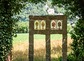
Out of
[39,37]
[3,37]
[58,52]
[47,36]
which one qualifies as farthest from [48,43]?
[39,37]

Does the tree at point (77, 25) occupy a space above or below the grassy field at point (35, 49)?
above

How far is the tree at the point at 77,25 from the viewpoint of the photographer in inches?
356

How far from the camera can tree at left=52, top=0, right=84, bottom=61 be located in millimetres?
9031

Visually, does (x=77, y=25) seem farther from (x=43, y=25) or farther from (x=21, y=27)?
(x=21, y=27)

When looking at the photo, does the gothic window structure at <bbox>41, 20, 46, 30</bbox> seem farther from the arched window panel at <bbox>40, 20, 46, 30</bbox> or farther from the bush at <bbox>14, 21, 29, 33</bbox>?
the bush at <bbox>14, 21, 29, 33</bbox>

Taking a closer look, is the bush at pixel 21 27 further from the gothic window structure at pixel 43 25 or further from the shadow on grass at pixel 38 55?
the shadow on grass at pixel 38 55

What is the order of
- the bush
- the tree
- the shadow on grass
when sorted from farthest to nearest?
the shadow on grass, the tree, the bush

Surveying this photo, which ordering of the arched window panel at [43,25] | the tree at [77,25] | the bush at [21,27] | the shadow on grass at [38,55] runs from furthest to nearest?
the shadow on grass at [38,55] < the tree at [77,25] < the arched window panel at [43,25] < the bush at [21,27]

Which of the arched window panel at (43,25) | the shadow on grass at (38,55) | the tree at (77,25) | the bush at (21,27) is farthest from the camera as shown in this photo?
the shadow on grass at (38,55)

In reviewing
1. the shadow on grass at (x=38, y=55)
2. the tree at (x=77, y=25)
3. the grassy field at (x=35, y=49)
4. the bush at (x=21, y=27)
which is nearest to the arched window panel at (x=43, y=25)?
the bush at (x=21, y=27)

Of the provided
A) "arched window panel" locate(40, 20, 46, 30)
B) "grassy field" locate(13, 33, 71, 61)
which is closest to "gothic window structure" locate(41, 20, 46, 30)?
"arched window panel" locate(40, 20, 46, 30)

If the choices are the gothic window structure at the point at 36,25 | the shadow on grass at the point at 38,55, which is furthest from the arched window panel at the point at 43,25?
the shadow on grass at the point at 38,55

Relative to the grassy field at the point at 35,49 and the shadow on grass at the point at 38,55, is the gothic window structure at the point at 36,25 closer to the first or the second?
the grassy field at the point at 35,49

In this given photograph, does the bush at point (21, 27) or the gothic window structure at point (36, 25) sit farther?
the gothic window structure at point (36, 25)
